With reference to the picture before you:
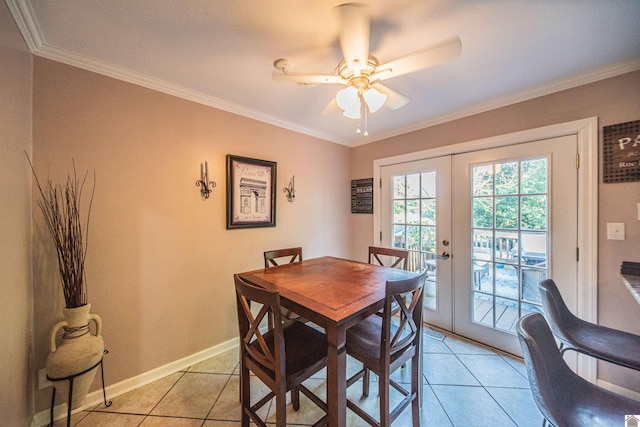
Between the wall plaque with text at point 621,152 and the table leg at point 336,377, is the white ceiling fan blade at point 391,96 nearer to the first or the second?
the table leg at point 336,377

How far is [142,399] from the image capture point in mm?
1621

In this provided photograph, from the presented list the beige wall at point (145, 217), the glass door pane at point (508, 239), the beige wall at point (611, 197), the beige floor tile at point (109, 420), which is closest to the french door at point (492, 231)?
the glass door pane at point (508, 239)

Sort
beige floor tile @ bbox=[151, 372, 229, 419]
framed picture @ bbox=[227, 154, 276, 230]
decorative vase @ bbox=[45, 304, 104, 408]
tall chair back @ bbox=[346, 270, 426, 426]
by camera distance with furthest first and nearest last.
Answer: framed picture @ bbox=[227, 154, 276, 230] → beige floor tile @ bbox=[151, 372, 229, 419] → decorative vase @ bbox=[45, 304, 104, 408] → tall chair back @ bbox=[346, 270, 426, 426]

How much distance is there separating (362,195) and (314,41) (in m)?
2.14

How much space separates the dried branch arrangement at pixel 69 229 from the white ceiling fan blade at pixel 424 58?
2023 mm

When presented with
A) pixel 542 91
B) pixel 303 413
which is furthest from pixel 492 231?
pixel 303 413

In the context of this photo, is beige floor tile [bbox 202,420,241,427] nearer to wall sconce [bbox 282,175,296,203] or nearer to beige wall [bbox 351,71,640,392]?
wall sconce [bbox 282,175,296,203]

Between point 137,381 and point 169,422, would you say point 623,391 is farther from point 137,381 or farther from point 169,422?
point 137,381

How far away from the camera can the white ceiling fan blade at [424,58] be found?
1.05m

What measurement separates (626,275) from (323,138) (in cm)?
285

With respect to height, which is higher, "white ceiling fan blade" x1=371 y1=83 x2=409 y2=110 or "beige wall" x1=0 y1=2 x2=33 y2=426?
"white ceiling fan blade" x1=371 y1=83 x2=409 y2=110

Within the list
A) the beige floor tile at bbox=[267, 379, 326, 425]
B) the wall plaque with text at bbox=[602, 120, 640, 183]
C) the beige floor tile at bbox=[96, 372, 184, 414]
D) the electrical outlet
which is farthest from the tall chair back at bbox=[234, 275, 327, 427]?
the wall plaque with text at bbox=[602, 120, 640, 183]

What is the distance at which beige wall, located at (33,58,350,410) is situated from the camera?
4.80 feet

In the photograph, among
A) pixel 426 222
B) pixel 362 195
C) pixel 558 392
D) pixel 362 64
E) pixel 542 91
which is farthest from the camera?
pixel 362 195
